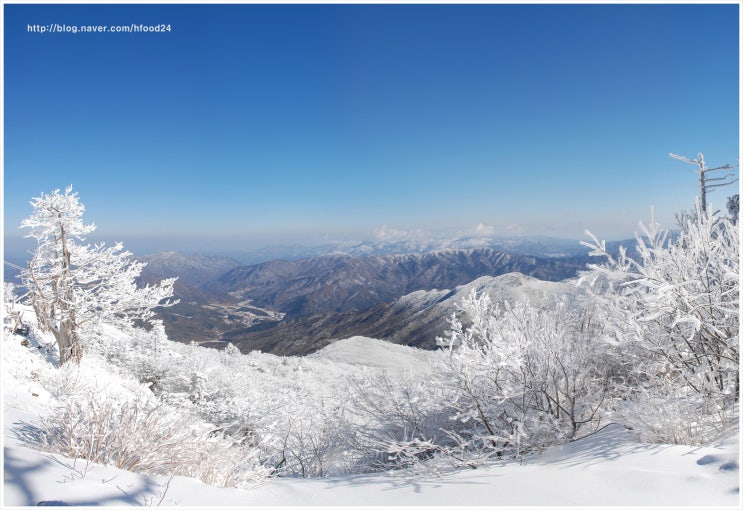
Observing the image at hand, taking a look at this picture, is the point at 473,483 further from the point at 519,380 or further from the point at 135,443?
the point at 135,443

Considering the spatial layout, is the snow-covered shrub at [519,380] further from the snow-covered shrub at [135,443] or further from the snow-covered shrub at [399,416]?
the snow-covered shrub at [135,443]

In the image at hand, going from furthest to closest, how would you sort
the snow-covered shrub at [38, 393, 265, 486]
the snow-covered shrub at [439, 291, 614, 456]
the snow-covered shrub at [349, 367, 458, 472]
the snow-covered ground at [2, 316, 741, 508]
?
the snow-covered shrub at [349, 367, 458, 472] → the snow-covered shrub at [439, 291, 614, 456] → the snow-covered shrub at [38, 393, 265, 486] → the snow-covered ground at [2, 316, 741, 508]

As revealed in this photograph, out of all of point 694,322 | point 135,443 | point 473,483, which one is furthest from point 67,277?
point 694,322

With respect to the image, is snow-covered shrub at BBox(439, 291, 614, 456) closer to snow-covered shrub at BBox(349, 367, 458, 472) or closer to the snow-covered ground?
the snow-covered ground

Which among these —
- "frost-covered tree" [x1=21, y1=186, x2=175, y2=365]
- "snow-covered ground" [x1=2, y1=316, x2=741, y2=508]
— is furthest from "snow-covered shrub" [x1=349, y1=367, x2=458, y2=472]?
"frost-covered tree" [x1=21, y1=186, x2=175, y2=365]

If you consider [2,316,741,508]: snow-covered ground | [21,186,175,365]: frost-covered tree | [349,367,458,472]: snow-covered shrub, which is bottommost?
[349,367,458,472]: snow-covered shrub

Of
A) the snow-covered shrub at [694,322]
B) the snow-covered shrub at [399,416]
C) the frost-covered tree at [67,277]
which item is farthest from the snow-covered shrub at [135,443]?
the frost-covered tree at [67,277]

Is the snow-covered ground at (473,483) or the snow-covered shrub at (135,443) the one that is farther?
the snow-covered shrub at (135,443)
